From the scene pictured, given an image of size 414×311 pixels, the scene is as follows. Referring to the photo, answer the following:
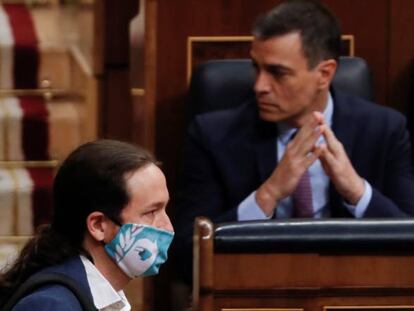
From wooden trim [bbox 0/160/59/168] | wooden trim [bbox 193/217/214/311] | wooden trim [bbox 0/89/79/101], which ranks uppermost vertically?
wooden trim [bbox 0/89/79/101]

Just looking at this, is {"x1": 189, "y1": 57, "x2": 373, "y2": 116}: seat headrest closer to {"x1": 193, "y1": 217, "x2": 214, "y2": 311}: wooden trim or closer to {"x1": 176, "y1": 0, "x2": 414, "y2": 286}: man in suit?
{"x1": 176, "y1": 0, "x2": 414, "y2": 286}: man in suit

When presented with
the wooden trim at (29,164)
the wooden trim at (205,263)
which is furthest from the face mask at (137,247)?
the wooden trim at (29,164)

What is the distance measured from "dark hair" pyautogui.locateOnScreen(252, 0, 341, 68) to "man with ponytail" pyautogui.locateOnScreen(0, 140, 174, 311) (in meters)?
0.99

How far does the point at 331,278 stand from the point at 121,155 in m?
0.53

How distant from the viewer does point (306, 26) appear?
2.77 meters

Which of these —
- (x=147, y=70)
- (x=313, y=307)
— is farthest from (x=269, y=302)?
(x=147, y=70)

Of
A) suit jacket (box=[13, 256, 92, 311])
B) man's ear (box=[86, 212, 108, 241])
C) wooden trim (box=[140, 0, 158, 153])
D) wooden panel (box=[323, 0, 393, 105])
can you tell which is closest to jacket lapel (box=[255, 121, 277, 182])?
wooden trim (box=[140, 0, 158, 153])

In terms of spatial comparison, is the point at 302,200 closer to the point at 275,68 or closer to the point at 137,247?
the point at 275,68

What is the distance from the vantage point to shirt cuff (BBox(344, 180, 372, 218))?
2.61 metres

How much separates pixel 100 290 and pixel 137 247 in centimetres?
9

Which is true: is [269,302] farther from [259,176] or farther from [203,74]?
[203,74]

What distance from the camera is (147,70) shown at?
9.77ft

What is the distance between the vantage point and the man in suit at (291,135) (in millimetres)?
2689

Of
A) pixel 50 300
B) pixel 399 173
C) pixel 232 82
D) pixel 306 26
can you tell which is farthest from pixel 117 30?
pixel 50 300
